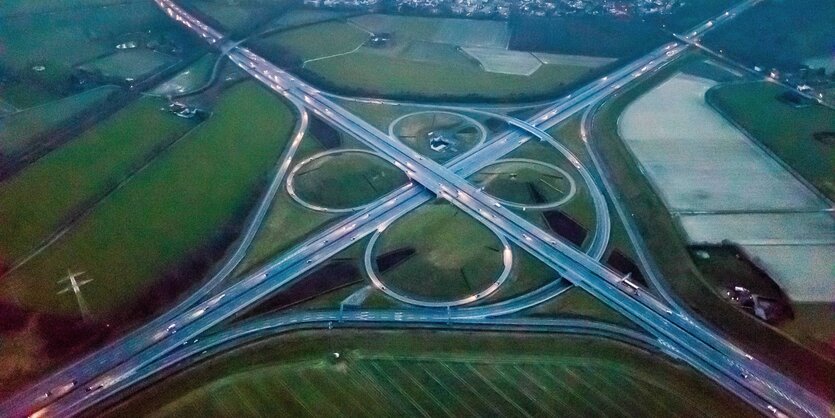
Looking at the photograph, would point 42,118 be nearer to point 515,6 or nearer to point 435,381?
point 435,381

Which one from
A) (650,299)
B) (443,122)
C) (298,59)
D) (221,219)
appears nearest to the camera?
(650,299)

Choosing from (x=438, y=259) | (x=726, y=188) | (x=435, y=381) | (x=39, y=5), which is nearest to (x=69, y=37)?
(x=39, y=5)

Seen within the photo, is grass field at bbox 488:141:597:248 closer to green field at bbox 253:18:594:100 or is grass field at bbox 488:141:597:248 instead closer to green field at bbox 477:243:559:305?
green field at bbox 477:243:559:305

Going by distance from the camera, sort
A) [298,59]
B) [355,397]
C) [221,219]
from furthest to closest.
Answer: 1. [298,59]
2. [221,219]
3. [355,397]

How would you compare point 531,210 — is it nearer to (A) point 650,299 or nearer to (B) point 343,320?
(A) point 650,299

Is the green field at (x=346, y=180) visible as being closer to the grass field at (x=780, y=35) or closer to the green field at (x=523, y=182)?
the green field at (x=523, y=182)

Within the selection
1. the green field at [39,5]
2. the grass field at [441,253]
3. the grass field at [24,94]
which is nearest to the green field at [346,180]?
the grass field at [441,253]

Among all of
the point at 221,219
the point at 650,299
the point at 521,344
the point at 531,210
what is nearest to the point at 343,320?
the point at 521,344

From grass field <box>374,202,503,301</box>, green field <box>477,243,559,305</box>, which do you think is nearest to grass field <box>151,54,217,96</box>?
grass field <box>374,202,503,301</box>
